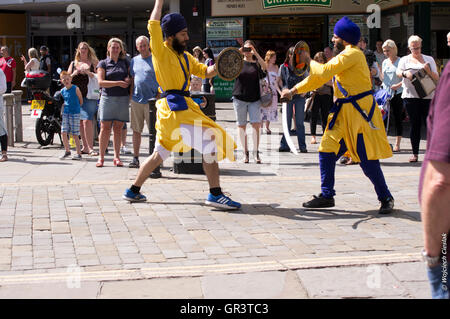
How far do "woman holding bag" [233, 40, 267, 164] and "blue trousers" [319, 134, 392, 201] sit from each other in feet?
12.6

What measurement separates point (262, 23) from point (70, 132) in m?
13.4

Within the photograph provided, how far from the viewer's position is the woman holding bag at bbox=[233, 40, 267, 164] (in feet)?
36.6

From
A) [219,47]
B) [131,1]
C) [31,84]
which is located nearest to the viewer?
[31,84]

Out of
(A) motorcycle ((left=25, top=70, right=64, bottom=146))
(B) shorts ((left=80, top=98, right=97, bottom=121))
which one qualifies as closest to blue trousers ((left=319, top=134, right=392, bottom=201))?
(B) shorts ((left=80, top=98, right=97, bottom=121))

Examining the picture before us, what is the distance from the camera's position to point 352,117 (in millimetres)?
7293

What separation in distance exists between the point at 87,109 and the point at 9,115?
2.41 metres

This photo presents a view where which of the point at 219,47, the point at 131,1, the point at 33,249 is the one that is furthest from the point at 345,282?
the point at 131,1

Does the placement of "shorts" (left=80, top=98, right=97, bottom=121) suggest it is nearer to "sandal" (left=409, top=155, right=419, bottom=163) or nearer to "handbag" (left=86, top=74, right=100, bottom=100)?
"handbag" (left=86, top=74, right=100, bottom=100)

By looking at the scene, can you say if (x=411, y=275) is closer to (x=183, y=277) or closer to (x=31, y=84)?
(x=183, y=277)

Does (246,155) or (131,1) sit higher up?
(131,1)

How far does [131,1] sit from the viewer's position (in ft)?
86.8

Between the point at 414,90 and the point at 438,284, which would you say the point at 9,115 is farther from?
the point at 438,284

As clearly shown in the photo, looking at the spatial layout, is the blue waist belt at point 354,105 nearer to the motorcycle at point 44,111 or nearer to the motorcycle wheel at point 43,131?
the motorcycle at point 44,111

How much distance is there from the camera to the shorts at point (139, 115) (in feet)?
35.0
